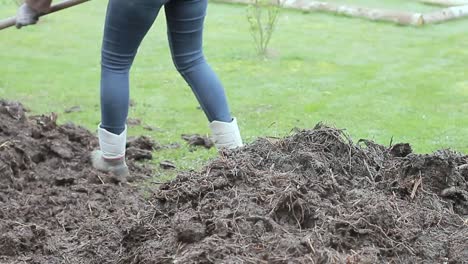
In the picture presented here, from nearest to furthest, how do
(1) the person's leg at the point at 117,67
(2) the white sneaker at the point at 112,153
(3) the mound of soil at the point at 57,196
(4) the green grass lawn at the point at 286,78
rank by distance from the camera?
(3) the mound of soil at the point at 57,196, (1) the person's leg at the point at 117,67, (2) the white sneaker at the point at 112,153, (4) the green grass lawn at the point at 286,78

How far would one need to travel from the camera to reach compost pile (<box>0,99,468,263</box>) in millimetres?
3322

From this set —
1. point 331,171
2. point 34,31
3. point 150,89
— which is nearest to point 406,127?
point 150,89

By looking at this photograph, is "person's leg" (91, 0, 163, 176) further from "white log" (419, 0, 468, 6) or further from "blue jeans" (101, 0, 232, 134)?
"white log" (419, 0, 468, 6)

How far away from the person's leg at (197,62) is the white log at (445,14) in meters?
6.44

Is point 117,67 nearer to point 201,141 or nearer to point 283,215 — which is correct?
point 201,141

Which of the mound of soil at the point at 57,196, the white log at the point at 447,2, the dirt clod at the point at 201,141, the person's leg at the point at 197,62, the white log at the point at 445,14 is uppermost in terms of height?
the person's leg at the point at 197,62

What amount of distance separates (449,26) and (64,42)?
15.9 ft

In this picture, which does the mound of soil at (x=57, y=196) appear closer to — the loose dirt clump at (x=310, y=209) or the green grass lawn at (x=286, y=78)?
the loose dirt clump at (x=310, y=209)

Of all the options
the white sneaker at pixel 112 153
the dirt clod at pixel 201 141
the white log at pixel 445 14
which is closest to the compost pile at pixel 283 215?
the white sneaker at pixel 112 153

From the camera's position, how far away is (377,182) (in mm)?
4023

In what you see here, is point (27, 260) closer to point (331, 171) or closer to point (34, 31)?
point (331, 171)

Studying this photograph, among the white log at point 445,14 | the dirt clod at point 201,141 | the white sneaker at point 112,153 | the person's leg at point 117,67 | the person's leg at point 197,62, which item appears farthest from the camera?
the white log at point 445,14

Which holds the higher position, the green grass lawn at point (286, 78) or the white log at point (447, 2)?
the green grass lawn at point (286, 78)

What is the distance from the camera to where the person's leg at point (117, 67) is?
5.25 meters
